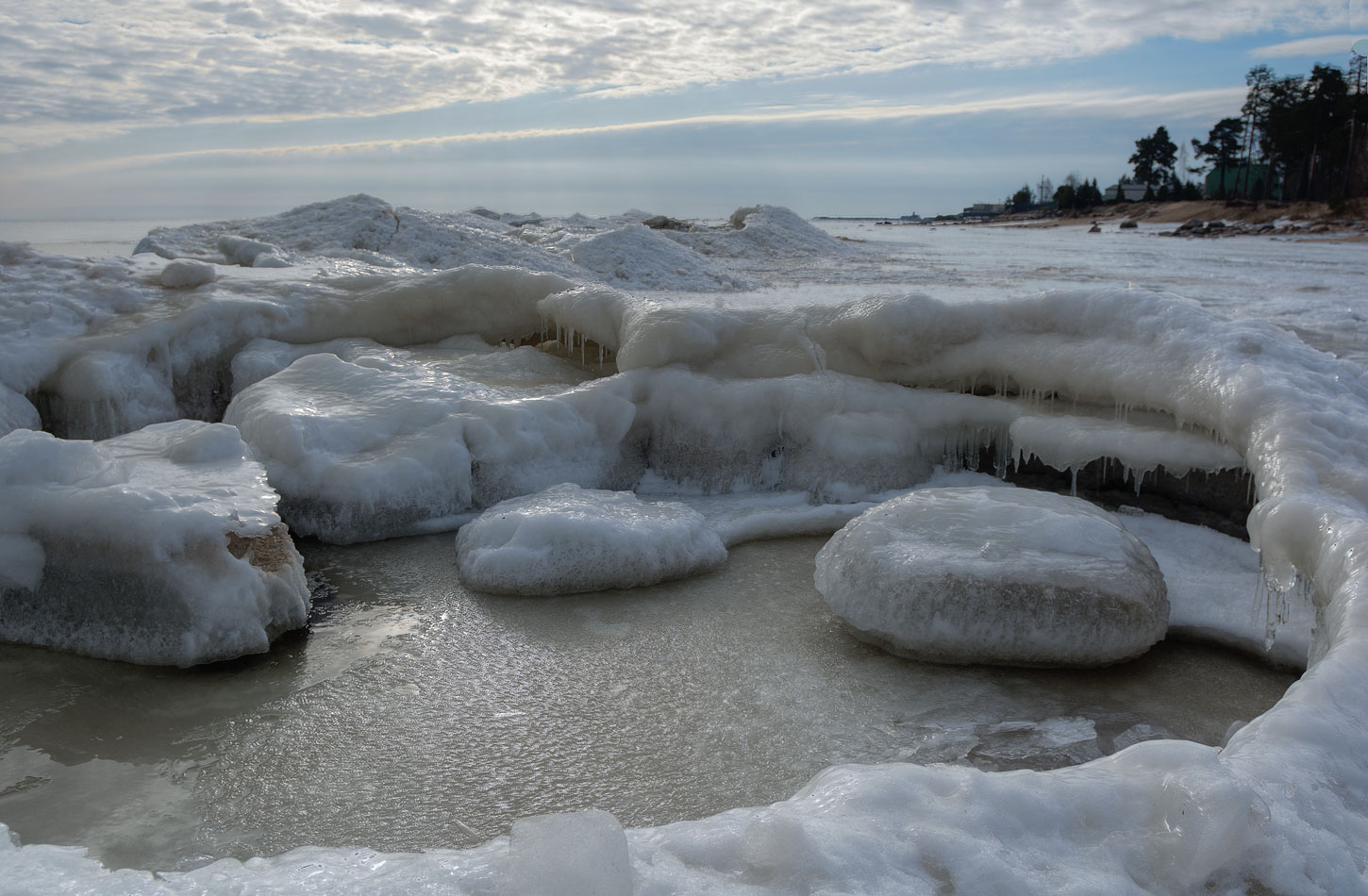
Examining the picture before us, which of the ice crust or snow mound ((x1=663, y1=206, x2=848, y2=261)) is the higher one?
snow mound ((x1=663, y1=206, x2=848, y2=261))

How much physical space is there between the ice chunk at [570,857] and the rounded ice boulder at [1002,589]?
6.44 ft

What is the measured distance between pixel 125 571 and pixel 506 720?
5.16 ft

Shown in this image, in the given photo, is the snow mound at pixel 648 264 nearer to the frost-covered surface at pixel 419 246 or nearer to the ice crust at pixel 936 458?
the frost-covered surface at pixel 419 246

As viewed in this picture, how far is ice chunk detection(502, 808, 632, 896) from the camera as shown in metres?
1.80

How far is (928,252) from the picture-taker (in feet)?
81.6

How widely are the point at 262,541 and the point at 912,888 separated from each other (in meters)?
2.94

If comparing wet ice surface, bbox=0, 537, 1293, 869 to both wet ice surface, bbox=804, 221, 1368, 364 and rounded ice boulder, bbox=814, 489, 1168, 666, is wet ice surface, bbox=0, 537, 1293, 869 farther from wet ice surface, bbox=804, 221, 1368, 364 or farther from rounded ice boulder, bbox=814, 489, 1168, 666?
wet ice surface, bbox=804, 221, 1368, 364

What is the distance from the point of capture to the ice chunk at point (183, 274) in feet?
23.1

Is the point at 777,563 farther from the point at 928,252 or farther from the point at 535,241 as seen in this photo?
the point at 928,252

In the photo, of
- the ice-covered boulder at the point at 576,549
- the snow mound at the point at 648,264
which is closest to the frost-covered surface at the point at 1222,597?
the ice-covered boulder at the point at 576,549

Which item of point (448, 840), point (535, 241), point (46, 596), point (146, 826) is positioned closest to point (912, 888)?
point (448, 840)

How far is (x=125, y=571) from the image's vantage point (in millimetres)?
3475

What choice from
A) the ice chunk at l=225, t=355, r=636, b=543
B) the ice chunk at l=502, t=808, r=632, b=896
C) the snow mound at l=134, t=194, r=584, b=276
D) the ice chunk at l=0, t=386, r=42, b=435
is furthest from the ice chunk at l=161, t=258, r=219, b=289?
the ice chunk at l=502, t=808, r=632, b=896

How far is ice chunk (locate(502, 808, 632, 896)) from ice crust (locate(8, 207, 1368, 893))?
58 millimetres
